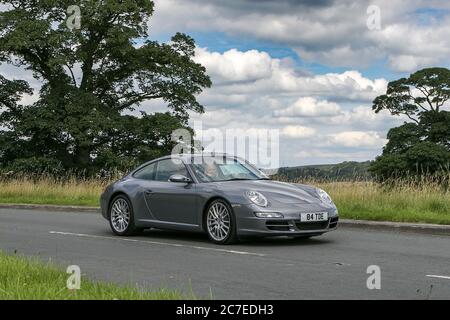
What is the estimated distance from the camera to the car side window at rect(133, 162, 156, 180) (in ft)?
42.0

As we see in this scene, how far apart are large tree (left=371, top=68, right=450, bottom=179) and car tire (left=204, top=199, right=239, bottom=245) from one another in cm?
4801

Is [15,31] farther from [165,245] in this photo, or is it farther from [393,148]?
[393,148]

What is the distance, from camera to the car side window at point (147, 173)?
12.8 metres

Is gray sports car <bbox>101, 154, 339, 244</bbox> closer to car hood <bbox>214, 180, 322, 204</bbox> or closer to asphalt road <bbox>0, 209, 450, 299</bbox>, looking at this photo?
car hood <bbox>214, 180, 322, 204</bbox>

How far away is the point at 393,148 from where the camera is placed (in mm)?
67375

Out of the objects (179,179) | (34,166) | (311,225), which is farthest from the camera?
(34,166)

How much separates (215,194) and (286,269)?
284cm

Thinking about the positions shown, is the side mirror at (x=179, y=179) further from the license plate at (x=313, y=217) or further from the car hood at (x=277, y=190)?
the license plate at (x=313, y=217)

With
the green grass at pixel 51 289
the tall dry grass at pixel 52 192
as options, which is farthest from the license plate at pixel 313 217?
the tall dry grass at pixel 52 192

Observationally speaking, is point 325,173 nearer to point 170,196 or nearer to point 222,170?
point 222,170

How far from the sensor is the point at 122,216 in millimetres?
12992

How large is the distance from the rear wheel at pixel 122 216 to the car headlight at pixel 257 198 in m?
2.74

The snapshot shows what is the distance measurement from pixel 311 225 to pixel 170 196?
2.51 metres
